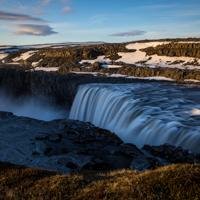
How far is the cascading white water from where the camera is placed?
36.8 metres

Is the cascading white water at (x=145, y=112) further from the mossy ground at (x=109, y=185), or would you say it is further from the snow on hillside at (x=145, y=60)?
the snow on hillside at (x=145, y=60)

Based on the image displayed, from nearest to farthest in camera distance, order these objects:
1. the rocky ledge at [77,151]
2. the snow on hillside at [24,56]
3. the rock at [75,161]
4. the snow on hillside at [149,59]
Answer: the rocky ledge at [77,151]
the rock at [75,161]
the snow on hillside at [149,59]
the snow on hillside at [24,56]

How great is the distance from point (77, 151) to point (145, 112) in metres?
9.78

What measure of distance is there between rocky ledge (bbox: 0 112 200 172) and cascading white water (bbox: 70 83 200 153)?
158 cm

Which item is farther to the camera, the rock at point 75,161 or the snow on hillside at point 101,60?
the snow on hillside at point 101,60

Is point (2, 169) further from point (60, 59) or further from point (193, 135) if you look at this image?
point (60, 59)

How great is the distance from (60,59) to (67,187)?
357 feet

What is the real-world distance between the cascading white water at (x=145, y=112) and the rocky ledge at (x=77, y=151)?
1.58 metres

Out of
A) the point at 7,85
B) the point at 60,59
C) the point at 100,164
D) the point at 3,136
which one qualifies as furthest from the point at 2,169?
the point at 60,59

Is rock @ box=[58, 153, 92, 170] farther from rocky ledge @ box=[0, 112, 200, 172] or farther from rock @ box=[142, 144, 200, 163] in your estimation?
rock @ box=[142, 144, 200, 163]

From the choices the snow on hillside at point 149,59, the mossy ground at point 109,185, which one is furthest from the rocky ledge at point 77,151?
the snow on hillside at point 149,59

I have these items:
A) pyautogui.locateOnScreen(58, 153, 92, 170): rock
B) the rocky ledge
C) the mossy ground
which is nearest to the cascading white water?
the rocky ledge

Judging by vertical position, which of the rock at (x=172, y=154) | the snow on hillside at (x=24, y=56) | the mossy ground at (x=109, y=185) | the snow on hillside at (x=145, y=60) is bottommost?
the snow on hillside at (x=24, y=56)

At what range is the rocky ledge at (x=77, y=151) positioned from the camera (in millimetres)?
32906
